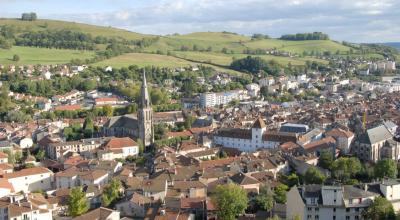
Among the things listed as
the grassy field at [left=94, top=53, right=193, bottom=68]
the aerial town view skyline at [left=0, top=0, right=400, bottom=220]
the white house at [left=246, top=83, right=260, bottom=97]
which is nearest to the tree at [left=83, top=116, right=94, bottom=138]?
the aerial town view skyline at [left=0, top=0, right=400, bottom=220]

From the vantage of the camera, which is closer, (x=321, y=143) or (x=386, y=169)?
(x=386, y=169)

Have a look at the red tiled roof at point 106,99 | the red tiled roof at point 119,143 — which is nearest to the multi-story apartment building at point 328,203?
the red tiled roof at point 119,143

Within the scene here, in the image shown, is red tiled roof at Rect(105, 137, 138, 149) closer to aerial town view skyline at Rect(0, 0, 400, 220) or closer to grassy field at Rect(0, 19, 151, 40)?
aerial town view skyline at Rect(0, 0, 400, 220)

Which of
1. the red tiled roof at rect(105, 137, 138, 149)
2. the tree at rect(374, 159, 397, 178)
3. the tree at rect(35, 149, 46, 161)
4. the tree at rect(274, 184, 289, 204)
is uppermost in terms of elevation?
the tree at rect(374, 159, 397, 178)

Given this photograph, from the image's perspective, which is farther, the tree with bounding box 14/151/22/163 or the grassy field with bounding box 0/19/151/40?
the grassy field with bounding box 0/19/151/40

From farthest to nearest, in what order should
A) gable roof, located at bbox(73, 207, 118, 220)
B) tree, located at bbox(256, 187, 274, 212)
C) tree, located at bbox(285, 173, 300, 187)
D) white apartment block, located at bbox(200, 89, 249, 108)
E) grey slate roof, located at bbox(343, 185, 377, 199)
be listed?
white apartment block, located at bbox(200, 89, 249, 108)
tree, located at bbox(285, 173, 300, 187)
tree, located at bbox(256, 187, 274, 212)
gable roof, located at bbox(73, 207, 118, 220)
grey slate roof, located at bbox(343, 185, 377, 199)

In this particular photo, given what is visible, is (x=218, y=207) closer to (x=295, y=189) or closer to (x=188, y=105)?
(x=295, y=189)

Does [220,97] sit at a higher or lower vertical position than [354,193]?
lower

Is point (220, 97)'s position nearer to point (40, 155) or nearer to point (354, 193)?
point (40, 155)

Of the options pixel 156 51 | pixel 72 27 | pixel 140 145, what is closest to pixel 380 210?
pixel 140 145
